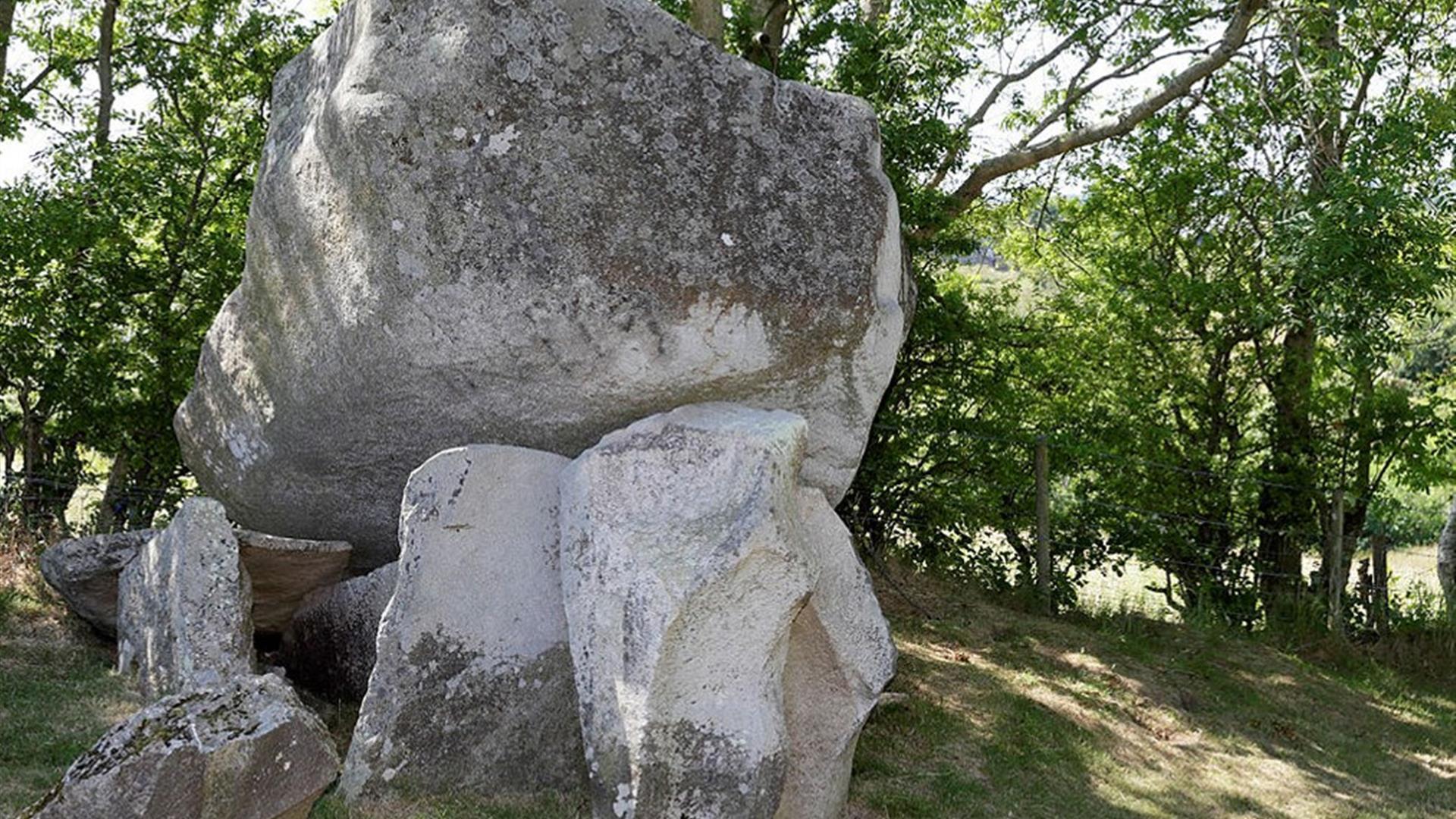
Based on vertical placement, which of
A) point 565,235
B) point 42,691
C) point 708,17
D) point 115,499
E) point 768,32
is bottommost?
point 42,691

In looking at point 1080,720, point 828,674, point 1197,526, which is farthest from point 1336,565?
point 828,674

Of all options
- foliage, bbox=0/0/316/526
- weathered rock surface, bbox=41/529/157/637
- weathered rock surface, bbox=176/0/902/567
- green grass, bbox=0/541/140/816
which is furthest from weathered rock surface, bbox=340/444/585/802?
foliage, bbox=0/0/316/526

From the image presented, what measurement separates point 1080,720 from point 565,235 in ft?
13.5

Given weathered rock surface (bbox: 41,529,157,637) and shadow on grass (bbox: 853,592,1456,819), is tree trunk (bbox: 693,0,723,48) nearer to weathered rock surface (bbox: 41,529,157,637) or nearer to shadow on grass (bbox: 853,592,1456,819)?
shadow on grass (bbox: 853,592,1456,819)

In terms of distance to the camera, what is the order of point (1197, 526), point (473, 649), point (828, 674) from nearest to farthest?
1. point (473, 649)
2. point (828, 674)
3. point (1197, 526)

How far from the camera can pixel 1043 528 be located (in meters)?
10.6

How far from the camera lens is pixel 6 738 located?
5395 millimetres

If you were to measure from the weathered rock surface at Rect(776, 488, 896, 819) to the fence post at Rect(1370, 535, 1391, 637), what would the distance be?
693 centimetres

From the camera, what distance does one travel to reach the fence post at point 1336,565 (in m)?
10.9

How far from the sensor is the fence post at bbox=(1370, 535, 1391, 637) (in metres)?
11.0

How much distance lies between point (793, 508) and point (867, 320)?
1009mm

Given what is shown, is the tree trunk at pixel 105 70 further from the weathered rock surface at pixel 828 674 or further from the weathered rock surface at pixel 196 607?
the weathered rock surface at pixel 828 674

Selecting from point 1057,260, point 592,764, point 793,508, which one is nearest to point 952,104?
point 1057,260

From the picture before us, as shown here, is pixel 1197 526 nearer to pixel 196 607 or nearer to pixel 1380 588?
pixel 1380 588
